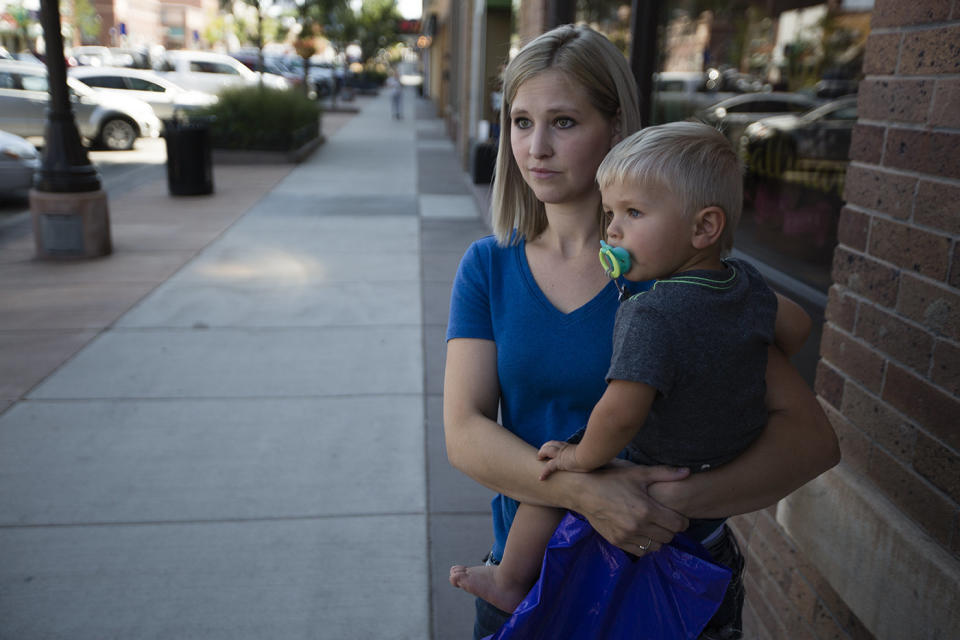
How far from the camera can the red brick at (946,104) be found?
184cm

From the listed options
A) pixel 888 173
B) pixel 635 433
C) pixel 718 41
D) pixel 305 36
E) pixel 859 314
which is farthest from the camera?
pixel 305 36

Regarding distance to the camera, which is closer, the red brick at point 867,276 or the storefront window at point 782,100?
the red brick at point 867,276

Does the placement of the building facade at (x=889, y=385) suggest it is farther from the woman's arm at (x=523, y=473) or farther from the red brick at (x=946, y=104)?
the woman's arm at (x=523, y=473)

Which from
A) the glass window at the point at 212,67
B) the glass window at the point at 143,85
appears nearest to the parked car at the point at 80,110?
the glass window at the point at 143,85

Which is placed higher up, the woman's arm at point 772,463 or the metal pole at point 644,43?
the metal pole at point 644,43

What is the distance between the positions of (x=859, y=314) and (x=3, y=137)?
12.4m

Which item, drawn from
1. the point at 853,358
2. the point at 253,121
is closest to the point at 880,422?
the point at 853,358

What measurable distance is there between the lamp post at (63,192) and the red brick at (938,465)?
332 inches

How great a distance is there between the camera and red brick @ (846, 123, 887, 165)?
216 cm

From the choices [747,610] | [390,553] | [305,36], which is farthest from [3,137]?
[305,36]

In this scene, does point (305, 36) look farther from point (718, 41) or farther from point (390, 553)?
point (390, 553)

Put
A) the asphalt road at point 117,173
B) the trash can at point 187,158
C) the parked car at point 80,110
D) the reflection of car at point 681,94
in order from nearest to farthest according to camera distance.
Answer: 1. the reflection of car at point 681,94
2. the asphalt road at point 117,173
3. the trash can at point 187,158
4. the parked car at point 80,110

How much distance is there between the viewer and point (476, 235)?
9.97 m

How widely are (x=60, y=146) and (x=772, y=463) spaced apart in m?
8.74
